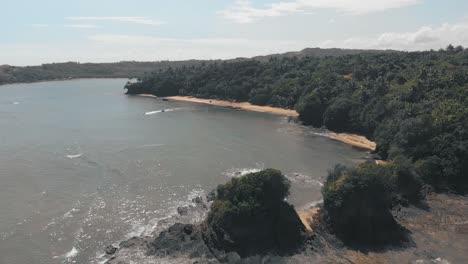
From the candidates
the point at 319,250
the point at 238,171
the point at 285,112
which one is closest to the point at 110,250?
the point at 319,250

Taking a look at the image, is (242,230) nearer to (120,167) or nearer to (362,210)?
(362,210)

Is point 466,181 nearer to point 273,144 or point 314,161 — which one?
point 314,161

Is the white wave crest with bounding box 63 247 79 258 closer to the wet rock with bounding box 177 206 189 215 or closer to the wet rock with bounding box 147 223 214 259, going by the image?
the wet rock with bounding box 147 223 214 259

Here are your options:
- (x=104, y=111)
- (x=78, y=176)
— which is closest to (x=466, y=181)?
(x=78, y=176)

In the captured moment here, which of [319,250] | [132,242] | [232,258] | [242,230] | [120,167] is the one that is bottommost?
[319,250]

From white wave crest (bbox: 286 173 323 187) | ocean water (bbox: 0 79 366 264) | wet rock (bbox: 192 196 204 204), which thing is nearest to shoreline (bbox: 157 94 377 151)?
ocean water (bbox: 0 79 366 264)

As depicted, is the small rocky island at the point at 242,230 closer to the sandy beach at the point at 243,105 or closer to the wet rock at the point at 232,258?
the wet rock at the point at 232,258
